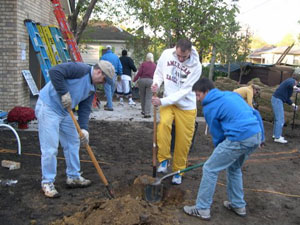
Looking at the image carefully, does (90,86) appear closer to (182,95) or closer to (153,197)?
(182,95)

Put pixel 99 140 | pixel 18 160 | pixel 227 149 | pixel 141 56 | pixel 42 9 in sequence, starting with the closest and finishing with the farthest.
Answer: pixel 227 149 → pixel 18 160 → pixel 99 140 → pixel 42 9 → pixel 141 56

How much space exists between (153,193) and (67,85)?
1.71 meters

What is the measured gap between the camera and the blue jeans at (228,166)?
3479 mm

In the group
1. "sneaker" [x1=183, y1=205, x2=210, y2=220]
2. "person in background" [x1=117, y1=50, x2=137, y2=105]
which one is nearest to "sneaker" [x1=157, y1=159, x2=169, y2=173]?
"sneaker" [x1=183, y1=205, x2=210, y2=220]

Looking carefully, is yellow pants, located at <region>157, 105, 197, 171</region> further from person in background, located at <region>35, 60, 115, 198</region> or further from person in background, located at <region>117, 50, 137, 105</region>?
person in background, located at <region>117, 50, 137, 105</region>

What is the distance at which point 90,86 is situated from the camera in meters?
A: 4.01

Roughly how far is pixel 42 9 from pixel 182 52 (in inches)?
281

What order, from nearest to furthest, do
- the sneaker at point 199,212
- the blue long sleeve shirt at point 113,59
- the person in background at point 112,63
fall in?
the sneaker at point 199,212 → the person in background at point 112,63 → the blue long sleeve shirt at point 113,59

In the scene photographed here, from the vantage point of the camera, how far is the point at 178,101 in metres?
4.52

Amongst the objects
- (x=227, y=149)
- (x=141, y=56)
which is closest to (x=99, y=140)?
(x=227, y=149)

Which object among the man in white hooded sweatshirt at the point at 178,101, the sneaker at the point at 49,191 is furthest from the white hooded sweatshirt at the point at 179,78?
the sneaker at the point at 49,191

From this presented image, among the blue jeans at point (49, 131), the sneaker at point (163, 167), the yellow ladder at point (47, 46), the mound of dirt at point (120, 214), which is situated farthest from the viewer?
the yellow ladder at point (47, 46)

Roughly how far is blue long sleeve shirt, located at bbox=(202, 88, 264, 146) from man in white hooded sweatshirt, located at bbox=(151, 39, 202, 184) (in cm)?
97

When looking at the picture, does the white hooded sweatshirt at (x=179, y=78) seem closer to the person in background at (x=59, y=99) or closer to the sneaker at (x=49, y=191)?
the person in background at (x=59, y=99)
